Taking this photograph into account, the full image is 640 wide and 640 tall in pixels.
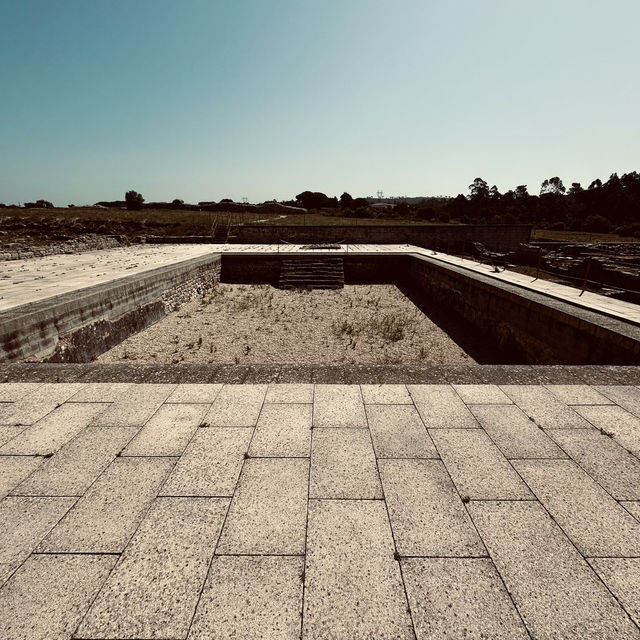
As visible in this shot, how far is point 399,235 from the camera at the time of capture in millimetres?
24219

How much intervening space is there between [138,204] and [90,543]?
6370 centimetres

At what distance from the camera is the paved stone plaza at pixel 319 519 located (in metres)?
1.72

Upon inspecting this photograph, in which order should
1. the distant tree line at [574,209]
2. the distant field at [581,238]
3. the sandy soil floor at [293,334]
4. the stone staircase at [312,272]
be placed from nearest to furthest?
1. the sandy soil floor at [293,334]
2. the stone staircase at [312,272]
3. the distant field at [581,238]
4. the distant tree line at [574,209]

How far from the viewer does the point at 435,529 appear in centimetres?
222

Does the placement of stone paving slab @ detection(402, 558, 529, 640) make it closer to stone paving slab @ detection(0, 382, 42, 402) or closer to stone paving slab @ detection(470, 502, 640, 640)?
stone paving slab @ detection(470, 502, 640, 640)

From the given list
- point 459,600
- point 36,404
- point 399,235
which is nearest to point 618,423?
point 459,600

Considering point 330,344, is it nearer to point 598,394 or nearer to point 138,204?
point 598,394

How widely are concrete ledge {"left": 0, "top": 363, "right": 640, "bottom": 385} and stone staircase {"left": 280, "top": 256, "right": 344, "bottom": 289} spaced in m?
10.6

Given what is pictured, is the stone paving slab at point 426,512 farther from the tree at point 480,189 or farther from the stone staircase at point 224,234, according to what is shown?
the tree at point 480,189

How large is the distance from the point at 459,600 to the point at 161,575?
5.57ft

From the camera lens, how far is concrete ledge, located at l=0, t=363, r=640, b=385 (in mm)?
4301

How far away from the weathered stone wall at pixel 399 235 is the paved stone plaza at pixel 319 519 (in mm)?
21201

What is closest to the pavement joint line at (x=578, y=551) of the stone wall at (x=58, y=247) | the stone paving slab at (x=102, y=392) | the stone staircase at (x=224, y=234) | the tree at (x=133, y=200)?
the stone paving slab at (x=102, y=392)

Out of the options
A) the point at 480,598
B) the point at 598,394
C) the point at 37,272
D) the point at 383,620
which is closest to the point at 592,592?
the point at 480,598
